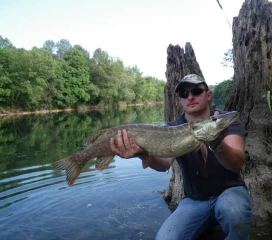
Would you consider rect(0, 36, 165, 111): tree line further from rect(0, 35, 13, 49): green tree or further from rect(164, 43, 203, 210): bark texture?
rect(164, 43, 203, 210): bark texture

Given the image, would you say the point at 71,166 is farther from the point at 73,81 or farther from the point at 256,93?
the point at 73,81

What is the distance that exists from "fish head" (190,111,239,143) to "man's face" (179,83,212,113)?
1.94 feet

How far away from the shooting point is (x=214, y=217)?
139 inches

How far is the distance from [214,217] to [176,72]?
3.06 m

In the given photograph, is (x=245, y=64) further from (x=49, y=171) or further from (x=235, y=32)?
(x=49, y=171)

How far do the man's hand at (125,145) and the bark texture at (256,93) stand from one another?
7.40ft

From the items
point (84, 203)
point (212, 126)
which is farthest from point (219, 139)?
point (84, 203)

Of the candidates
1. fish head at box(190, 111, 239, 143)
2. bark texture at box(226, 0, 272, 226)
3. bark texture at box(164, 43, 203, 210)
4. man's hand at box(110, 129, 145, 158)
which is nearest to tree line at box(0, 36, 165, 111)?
bark texture at box(164, 43, 203, 210)

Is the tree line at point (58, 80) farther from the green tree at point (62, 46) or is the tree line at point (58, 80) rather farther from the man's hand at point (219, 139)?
the man's hand at point (219, 139)

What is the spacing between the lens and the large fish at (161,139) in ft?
10.3

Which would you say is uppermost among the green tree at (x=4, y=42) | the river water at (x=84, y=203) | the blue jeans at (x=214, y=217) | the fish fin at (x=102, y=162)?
the green tree at (x=4, y=42)

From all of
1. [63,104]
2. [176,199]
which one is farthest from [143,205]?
[63,104]

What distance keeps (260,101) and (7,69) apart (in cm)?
5168

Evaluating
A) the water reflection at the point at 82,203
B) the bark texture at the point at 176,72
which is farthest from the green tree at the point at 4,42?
the bark texture at the point at 176,72
